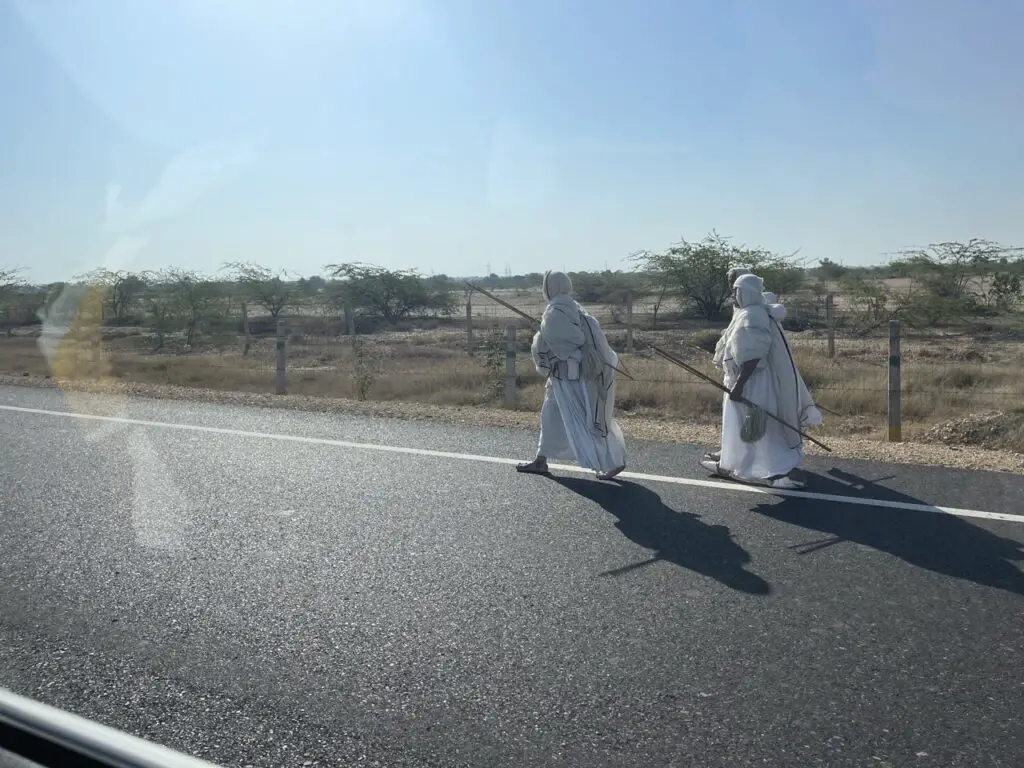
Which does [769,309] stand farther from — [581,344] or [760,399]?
[581,344]

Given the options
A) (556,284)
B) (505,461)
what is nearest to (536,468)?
(505,461)

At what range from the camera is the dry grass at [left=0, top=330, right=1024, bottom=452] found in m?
14.3

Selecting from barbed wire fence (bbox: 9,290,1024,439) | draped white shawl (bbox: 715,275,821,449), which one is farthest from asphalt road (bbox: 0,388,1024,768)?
barbed wire fence (bbox: 9,290,1024,439)

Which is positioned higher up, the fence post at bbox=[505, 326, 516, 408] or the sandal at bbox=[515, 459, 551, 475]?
the fence post at bbox=[505, 326, 516, 408]

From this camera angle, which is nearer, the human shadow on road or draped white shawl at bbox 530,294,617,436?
the human shadow on road

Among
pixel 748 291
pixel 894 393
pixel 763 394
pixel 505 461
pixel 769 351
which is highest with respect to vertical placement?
pixel 748 291

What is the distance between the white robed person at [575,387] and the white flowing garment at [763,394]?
901mm

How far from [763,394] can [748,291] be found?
81 cm

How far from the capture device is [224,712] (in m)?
3.87

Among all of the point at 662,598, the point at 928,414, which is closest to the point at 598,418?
the point at 662,598

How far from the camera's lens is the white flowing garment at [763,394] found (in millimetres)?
7914

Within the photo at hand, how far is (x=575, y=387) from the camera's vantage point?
27.6 feet

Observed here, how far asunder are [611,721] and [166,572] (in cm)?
299

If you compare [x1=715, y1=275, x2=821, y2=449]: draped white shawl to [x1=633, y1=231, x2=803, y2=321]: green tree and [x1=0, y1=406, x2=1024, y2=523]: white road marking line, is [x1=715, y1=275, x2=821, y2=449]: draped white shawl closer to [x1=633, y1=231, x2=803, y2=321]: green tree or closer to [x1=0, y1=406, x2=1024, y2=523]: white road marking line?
[x1=0, y1=406, x2=1024, y2=523]: white road marking line
